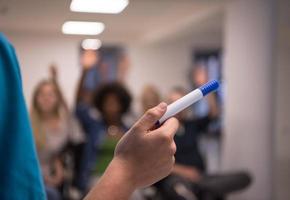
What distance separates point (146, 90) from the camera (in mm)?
3023

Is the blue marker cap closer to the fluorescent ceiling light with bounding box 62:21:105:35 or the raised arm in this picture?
the raised arm

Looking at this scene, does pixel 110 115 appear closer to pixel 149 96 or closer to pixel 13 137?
pixel 149 96

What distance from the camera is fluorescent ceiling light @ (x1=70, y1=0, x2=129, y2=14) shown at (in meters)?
2.20

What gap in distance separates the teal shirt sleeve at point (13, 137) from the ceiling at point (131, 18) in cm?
185

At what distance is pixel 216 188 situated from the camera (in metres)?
2.58

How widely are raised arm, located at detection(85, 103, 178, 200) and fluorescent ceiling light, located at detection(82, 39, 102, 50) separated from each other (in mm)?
2181

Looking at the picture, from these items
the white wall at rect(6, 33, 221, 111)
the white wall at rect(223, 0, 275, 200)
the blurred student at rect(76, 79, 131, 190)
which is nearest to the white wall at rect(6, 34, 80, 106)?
the white wall at rect(6, 33, 221, 111)

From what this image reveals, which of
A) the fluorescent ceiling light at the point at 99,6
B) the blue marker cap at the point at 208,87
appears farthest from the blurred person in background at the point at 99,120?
the blue marker cap at the point at 208,87

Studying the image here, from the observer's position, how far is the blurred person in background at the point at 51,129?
2299mm

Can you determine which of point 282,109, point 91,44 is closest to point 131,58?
point 91,44

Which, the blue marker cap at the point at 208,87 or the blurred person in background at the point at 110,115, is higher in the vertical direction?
the blue marker cap at the point at 208,87

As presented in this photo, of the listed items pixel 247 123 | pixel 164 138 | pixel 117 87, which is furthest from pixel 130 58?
pixel 164 138

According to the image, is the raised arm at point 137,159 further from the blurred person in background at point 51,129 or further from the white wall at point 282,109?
the white wall at point 282,109

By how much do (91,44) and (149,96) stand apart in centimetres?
57
